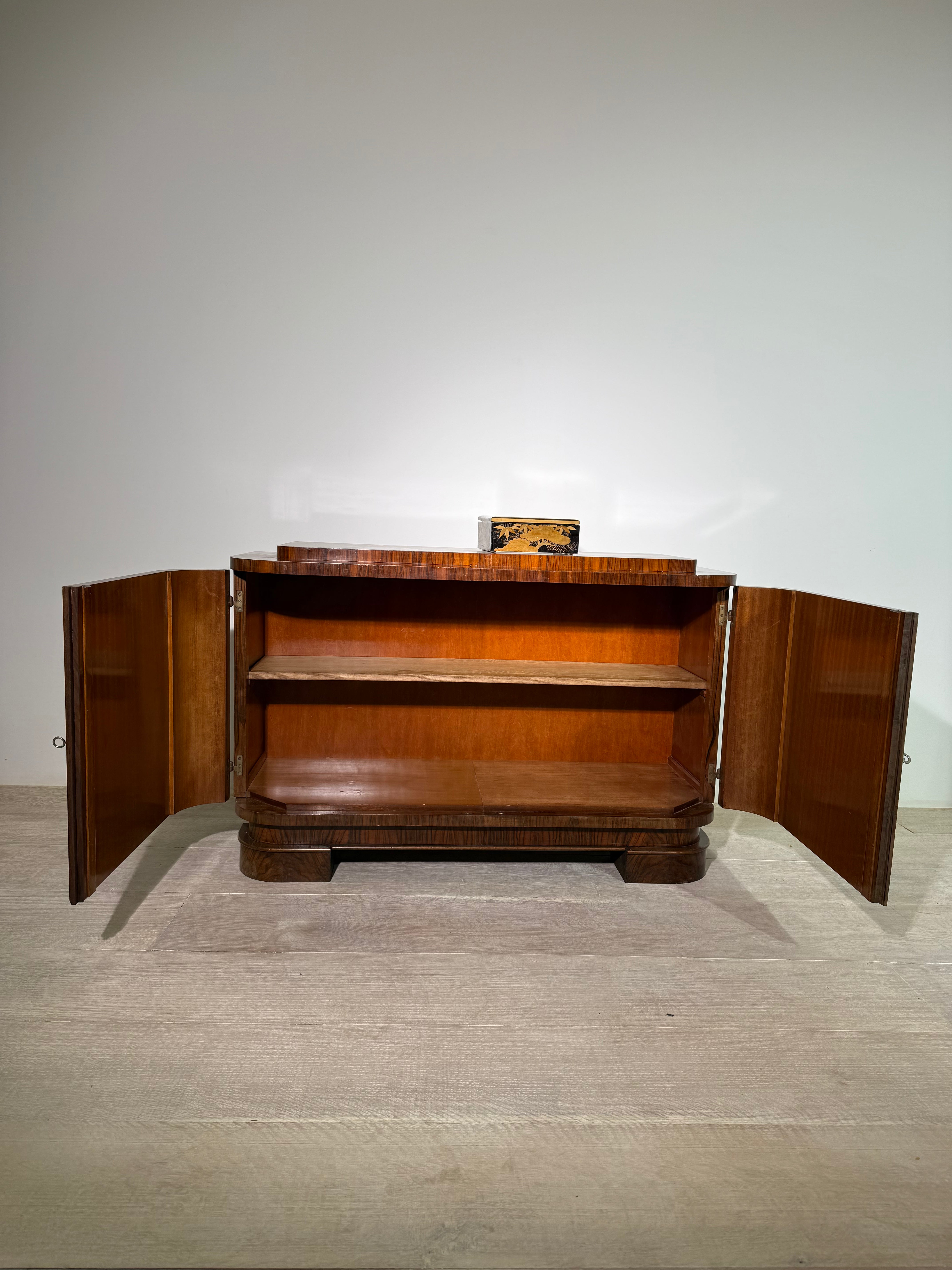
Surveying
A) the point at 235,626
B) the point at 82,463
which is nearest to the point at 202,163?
the point at 82,463

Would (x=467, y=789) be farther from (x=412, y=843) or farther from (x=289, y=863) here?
(x=289, y=863)

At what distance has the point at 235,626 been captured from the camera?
2.11 meters

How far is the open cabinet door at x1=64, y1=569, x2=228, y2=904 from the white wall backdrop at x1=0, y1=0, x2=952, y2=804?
2.14 ft

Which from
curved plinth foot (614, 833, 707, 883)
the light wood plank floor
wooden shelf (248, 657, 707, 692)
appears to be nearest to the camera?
the light wood plank floor

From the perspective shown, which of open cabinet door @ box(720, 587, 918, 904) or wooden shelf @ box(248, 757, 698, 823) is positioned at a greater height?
open cabinet door @ box(720, 587, 918, 904)

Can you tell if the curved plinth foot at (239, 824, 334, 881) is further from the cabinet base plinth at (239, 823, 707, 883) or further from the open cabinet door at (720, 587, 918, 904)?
the open cabinet door at (720, 587, 918, 904)

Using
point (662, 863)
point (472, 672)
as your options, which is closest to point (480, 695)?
point (472, 672)

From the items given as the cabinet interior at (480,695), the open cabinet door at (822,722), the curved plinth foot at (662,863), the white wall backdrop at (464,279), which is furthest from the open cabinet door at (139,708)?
the open cabinet door at (822,722)

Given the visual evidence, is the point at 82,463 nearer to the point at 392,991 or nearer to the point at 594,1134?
the point at 392,991

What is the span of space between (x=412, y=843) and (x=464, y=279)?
5.75ft

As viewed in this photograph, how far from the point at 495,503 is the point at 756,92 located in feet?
5.02

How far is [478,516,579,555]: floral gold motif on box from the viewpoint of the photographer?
2201 millimetres

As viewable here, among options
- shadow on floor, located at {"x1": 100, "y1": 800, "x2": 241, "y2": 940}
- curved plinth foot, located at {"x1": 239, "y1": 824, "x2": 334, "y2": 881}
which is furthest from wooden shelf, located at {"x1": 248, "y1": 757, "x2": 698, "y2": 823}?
shadow on floor, located at {"x1": 100, "y1": 800, "x2": 241, "y2": 940}

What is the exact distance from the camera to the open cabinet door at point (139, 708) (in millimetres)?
1599
